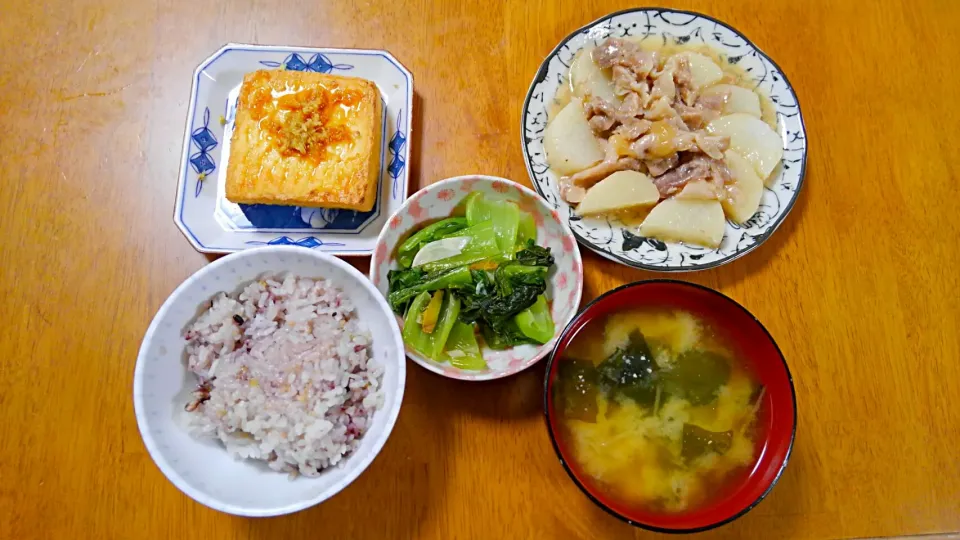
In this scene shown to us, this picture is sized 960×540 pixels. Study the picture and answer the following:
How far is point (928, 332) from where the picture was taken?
1.76 m

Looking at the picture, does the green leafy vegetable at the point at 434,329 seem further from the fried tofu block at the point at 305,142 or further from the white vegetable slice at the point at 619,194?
the white vegetable slice at the point at 619,194

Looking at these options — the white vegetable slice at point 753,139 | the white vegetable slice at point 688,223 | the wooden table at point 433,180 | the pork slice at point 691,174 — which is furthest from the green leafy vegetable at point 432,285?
the white vegetable slice at point 753,139

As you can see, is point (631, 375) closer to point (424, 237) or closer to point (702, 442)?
point (702, 442)

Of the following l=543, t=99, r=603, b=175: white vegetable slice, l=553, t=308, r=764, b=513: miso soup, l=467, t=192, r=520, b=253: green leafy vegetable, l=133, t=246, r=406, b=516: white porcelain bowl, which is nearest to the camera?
l=133, t=246, r=406, b=516: white porcelain bowl

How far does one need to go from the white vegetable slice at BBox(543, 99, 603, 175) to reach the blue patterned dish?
3cm

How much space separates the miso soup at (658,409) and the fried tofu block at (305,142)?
778mm

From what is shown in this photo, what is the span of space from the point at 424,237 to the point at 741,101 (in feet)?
3.46

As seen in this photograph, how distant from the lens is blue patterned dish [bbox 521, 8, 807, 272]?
5.41ft

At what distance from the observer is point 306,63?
1811 mm

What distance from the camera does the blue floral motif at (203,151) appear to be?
1726 mm

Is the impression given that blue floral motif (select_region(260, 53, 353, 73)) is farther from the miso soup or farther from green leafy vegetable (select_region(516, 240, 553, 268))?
the miso soup

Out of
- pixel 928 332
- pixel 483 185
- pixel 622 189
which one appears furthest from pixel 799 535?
pixel 483 185

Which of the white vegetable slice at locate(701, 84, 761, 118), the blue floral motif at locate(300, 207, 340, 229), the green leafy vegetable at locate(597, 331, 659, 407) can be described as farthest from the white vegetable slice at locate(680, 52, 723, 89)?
the blue floral motif at locate(300, 207, 340, 229)

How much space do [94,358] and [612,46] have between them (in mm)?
1745
